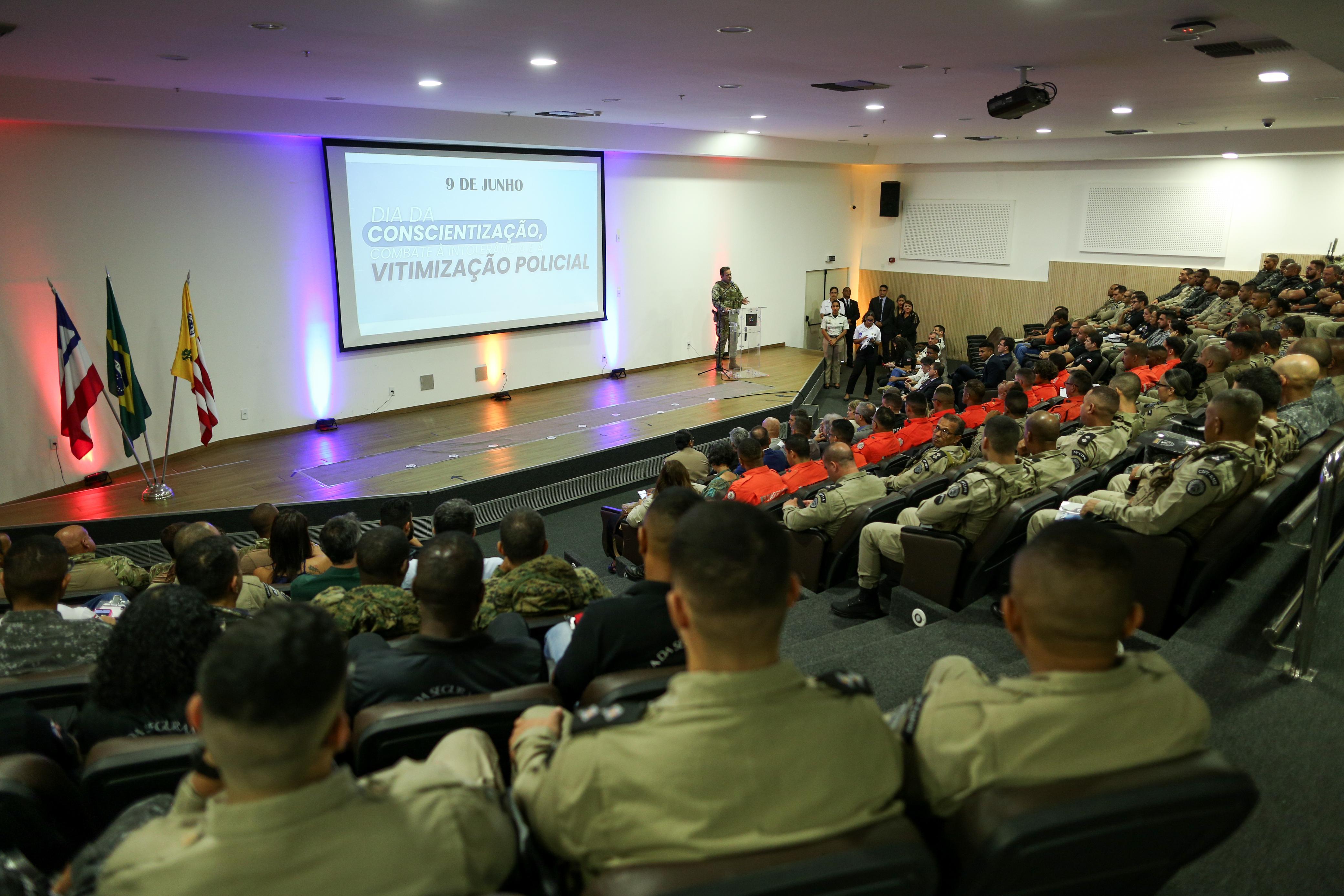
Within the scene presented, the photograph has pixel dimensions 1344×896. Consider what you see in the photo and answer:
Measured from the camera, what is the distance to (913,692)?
120 inches

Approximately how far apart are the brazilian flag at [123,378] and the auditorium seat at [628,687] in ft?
22.3

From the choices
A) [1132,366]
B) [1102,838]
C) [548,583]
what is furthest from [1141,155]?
[1102,838]

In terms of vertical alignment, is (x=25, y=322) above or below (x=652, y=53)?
below

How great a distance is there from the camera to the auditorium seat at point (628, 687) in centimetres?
183

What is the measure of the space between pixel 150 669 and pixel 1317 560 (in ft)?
10.7

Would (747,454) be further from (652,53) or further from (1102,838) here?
(1102,838)

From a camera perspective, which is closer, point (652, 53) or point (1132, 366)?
point (652, 53)

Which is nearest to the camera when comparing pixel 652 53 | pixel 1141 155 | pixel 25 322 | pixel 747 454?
pixel 652 53

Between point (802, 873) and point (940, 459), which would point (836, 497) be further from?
point (802, 873)

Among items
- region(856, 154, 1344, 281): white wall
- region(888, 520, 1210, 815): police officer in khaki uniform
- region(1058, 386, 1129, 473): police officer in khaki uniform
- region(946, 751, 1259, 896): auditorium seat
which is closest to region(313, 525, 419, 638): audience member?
region(888, 520, 1210, 815): police officer in khaki uniform

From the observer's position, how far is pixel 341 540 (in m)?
3.73

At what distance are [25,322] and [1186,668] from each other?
829cm

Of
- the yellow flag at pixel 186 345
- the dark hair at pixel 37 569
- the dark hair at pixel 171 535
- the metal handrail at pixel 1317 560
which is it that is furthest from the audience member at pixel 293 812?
the yellow flag at pixel 186 345

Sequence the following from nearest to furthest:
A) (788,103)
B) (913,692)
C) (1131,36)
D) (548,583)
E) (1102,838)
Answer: (1102,838), (548,583), (913,692), (1131,36), (788,103)
